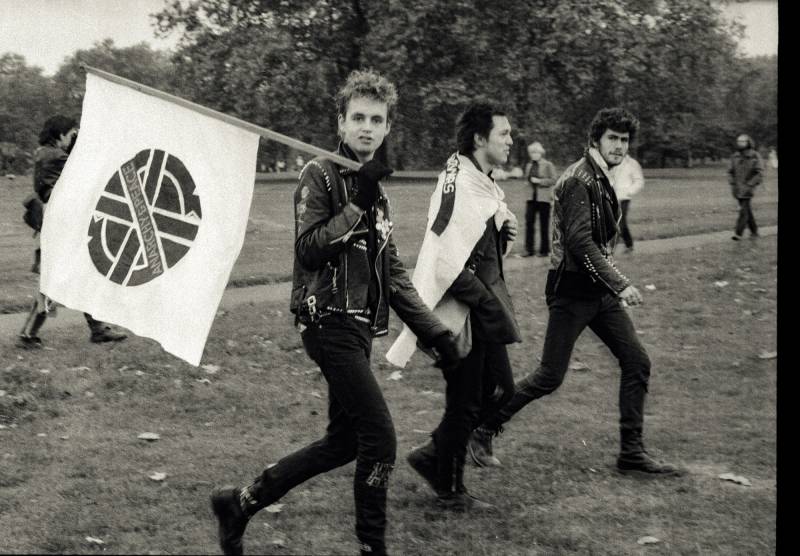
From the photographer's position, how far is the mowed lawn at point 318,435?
468 cm

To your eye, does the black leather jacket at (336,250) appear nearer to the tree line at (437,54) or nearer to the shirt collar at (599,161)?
the shirt collar at (599,161)

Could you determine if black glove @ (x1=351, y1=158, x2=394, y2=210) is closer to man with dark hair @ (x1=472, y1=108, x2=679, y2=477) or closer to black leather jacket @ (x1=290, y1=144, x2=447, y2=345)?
black leather jacket @ (x1=290, y1=144, x2=447, y2=345)

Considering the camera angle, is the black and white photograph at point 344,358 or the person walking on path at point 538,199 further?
the person walking on path at point 538,199

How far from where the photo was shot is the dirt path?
8.99 meters

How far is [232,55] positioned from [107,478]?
18.6 m

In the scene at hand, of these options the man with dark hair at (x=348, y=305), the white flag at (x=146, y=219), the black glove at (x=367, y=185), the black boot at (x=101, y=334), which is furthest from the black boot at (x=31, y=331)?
the black glove at (x=367, y=185)

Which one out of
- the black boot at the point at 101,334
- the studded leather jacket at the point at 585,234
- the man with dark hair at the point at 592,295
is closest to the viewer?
the studded leather jacket at the point at 585,234

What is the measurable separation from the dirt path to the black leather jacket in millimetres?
5293

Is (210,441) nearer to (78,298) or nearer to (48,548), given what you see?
(48,548)

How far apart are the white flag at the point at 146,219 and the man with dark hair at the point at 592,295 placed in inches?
87.5

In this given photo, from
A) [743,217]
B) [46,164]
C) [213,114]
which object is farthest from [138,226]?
[743,217]

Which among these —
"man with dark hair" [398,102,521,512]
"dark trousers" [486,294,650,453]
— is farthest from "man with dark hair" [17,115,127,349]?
"man with dark hair" [398,102,521,512]

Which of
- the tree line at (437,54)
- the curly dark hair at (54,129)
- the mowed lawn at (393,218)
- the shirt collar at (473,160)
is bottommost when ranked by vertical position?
the mowed lawn at (393,218)

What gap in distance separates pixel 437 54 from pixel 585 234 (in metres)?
19.5
